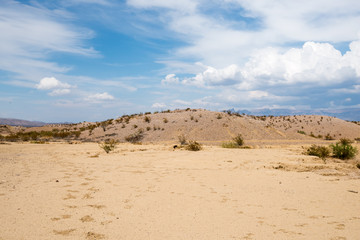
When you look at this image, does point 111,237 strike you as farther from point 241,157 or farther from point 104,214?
point 241,157

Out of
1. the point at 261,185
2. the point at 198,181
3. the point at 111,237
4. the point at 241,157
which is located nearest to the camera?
the point at 111,237

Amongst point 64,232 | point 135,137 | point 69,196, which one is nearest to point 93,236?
point 64,232

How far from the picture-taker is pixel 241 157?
12211 mm

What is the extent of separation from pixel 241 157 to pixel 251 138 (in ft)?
43.3

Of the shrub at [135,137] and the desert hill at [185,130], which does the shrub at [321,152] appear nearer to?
the desert hill at [185,130]

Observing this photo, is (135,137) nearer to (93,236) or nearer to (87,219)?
(87,219)

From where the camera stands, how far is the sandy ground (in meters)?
4.04

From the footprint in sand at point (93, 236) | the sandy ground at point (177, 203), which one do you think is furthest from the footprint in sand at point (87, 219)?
the footprint in sand at point (93, 236)

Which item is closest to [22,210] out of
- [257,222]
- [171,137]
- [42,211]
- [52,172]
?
[42,211]

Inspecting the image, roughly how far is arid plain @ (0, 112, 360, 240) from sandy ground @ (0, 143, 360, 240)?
0.02 m

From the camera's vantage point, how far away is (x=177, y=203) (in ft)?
18.0

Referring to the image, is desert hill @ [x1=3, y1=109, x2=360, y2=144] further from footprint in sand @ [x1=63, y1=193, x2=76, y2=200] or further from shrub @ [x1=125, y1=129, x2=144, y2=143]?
footprint in sand @ [x1=63, y1=193, x2=76, y2=200]

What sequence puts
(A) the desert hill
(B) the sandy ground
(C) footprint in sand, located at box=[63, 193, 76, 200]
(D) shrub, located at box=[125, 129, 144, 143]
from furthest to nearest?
(A) the desert hill < (D) shrub, located at box=[125, 129, 144, 143] < (C) footprint in sand, located at box=[63, 193, 76, 200] < (B) the sandy ground

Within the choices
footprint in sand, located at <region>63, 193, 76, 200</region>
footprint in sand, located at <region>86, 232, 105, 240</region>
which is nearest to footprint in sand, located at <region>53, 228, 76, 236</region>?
footprint in sand, located at <region>86, 232, 105, 240</region>
